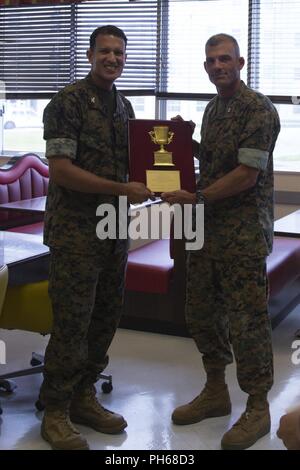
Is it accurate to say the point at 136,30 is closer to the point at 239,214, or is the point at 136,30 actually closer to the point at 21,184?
the point at 21,184

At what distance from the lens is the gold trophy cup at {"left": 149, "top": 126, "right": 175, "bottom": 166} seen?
3.18 metres

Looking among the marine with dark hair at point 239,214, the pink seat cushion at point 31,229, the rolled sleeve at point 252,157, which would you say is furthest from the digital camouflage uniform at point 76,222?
the pink seat cushion at point 31,229

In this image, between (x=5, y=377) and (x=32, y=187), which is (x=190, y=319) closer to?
(x=5, y=377)

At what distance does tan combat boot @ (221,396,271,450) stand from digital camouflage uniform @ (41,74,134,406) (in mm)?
677

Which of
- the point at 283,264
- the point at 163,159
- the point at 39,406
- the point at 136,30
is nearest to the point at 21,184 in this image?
the point at 136,30

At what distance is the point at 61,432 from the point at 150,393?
0.77 meters

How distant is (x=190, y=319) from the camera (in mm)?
3385

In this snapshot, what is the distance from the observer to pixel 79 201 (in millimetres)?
3059

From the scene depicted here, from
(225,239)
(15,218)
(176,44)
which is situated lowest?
(15,218)

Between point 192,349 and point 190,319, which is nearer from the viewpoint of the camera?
point 190,319

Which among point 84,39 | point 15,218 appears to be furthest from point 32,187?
point 84,39

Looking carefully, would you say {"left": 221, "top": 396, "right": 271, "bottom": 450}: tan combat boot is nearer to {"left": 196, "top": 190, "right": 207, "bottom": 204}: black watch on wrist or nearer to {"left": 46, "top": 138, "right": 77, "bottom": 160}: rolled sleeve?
{"left": 196, "top": 190, "right": 207, "bottom": 204}: black watch on wrist

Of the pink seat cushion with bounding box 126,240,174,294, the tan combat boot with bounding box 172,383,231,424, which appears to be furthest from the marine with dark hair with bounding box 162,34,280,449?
the pink seat cushion with bounding box 126,240,174,294

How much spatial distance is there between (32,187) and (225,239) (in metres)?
3.24
